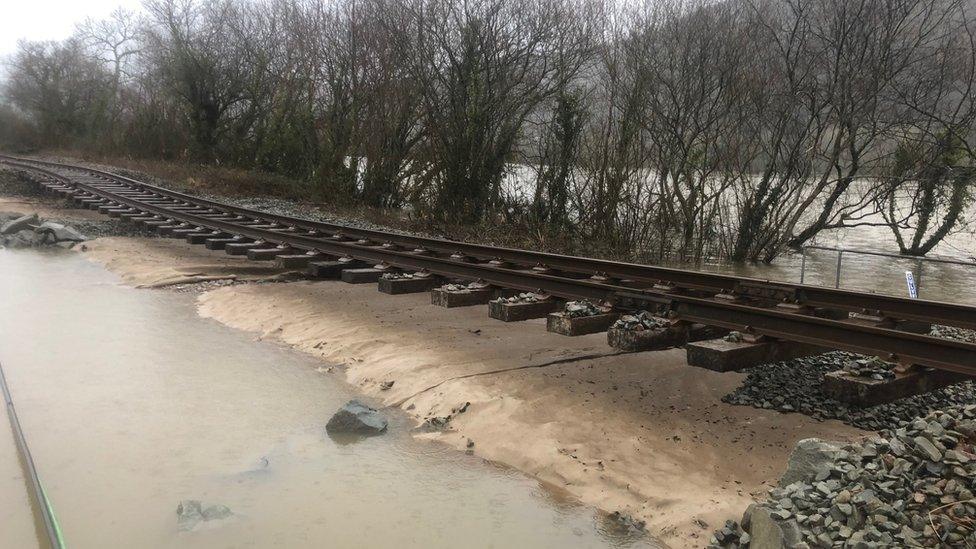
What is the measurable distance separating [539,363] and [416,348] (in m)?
1.23

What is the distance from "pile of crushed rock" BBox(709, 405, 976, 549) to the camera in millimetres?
3131

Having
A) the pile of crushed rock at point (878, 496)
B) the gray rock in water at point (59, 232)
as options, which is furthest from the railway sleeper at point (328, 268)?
the pile of crushed rock at point (878, 496)

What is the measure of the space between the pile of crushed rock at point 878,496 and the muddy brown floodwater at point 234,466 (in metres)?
0.76

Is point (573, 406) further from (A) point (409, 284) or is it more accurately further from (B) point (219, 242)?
(B) point (219, 242)

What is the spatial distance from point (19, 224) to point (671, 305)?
1323 cm

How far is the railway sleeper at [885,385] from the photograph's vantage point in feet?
16.2

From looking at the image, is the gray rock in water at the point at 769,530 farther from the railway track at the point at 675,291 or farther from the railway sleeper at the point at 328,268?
the railway sleeper at the point at 328,268

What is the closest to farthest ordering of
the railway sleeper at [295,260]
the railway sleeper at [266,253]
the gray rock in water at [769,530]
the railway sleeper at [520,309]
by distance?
the gray rock in water at [769,530] < the railway sleeper at [520,309] < the railway sleeper at [295,260] < the railway sleeper at [266,253]

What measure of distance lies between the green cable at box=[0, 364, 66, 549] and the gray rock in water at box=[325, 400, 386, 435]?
1752 millimetres

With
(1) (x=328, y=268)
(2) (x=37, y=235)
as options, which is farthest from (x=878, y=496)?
(2) (x=37, y=235)

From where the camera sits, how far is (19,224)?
14734 millimetres

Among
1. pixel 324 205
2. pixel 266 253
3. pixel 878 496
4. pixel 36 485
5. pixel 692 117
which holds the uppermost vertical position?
pixel 692 117

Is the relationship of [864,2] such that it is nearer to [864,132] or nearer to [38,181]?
[864,132]

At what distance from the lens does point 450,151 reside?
1814 centimetres
